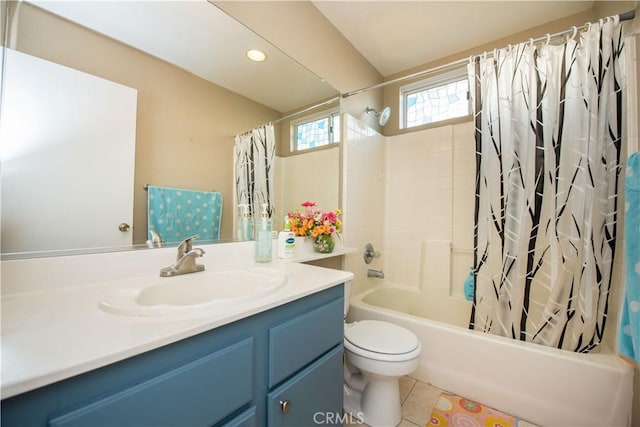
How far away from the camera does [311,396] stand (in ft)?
2.89

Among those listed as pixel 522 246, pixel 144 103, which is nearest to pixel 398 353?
pixel 522 246

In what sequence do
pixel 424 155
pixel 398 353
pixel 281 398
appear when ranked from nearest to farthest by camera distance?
pixel 281 398
pixel 398 353
pixel 424 155

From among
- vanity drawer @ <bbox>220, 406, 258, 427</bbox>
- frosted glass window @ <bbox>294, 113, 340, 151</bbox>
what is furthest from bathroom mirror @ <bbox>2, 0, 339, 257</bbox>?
vanity drawer @ <bbox>220, 406, 258, 427</bbox>

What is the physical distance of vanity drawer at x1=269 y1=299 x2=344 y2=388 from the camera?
0.75 metres

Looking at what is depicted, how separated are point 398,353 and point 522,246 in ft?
3.00

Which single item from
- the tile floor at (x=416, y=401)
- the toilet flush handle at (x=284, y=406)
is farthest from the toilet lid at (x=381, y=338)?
the toilet flush handle at (x=284, y=406)

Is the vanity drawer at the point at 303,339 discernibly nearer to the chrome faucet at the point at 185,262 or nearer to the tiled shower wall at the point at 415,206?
the chrome faucet at the point at 185,262

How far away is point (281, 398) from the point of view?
764 millimetres

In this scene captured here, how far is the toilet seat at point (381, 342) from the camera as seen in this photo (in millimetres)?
1162

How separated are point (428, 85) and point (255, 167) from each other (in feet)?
6.22

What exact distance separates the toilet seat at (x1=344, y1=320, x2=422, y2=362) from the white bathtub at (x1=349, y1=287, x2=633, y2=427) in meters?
0.28

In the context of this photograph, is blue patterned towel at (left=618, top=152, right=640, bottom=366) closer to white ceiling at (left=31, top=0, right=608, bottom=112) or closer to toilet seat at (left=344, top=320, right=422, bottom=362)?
toilet seat at (left=344, top=320, right=422, bottom=362)

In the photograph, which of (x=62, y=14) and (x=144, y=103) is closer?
(x=62, y=14)

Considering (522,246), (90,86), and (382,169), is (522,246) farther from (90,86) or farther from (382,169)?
(90,86)
